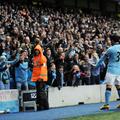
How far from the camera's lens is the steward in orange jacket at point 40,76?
58.3 ft

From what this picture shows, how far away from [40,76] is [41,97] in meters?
0.69

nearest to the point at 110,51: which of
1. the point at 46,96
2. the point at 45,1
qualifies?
the point at 46,96

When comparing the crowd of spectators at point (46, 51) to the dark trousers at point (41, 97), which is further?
the crowd of spectators at point (46, 51)

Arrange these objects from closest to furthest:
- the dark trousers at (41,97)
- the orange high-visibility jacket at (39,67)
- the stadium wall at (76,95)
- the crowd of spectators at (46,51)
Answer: the dark trousers at (41,97)
the orange high-visibility jacket at (39,67)
the crowd of spectators at (46,51)
the stadium wall at (76,95)

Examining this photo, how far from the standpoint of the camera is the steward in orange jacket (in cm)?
1777

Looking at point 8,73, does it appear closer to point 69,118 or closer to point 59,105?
point 59,105

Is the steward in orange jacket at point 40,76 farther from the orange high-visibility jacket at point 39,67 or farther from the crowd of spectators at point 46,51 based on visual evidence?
the crowd of spectators at point 46,51

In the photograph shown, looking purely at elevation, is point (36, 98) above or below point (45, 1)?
below

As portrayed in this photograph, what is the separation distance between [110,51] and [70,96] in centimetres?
405

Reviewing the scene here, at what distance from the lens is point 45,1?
37.6 metres

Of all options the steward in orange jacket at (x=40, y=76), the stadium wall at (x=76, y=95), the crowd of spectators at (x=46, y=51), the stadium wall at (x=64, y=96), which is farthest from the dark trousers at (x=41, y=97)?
the stadium wall at (x=76, y=95)

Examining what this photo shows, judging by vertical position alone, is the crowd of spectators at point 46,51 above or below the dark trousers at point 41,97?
above

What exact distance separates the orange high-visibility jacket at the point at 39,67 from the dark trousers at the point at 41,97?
0.18 m

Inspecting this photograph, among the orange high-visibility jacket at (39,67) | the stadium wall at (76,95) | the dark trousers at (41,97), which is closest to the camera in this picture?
the dark trousers at (41,97)
